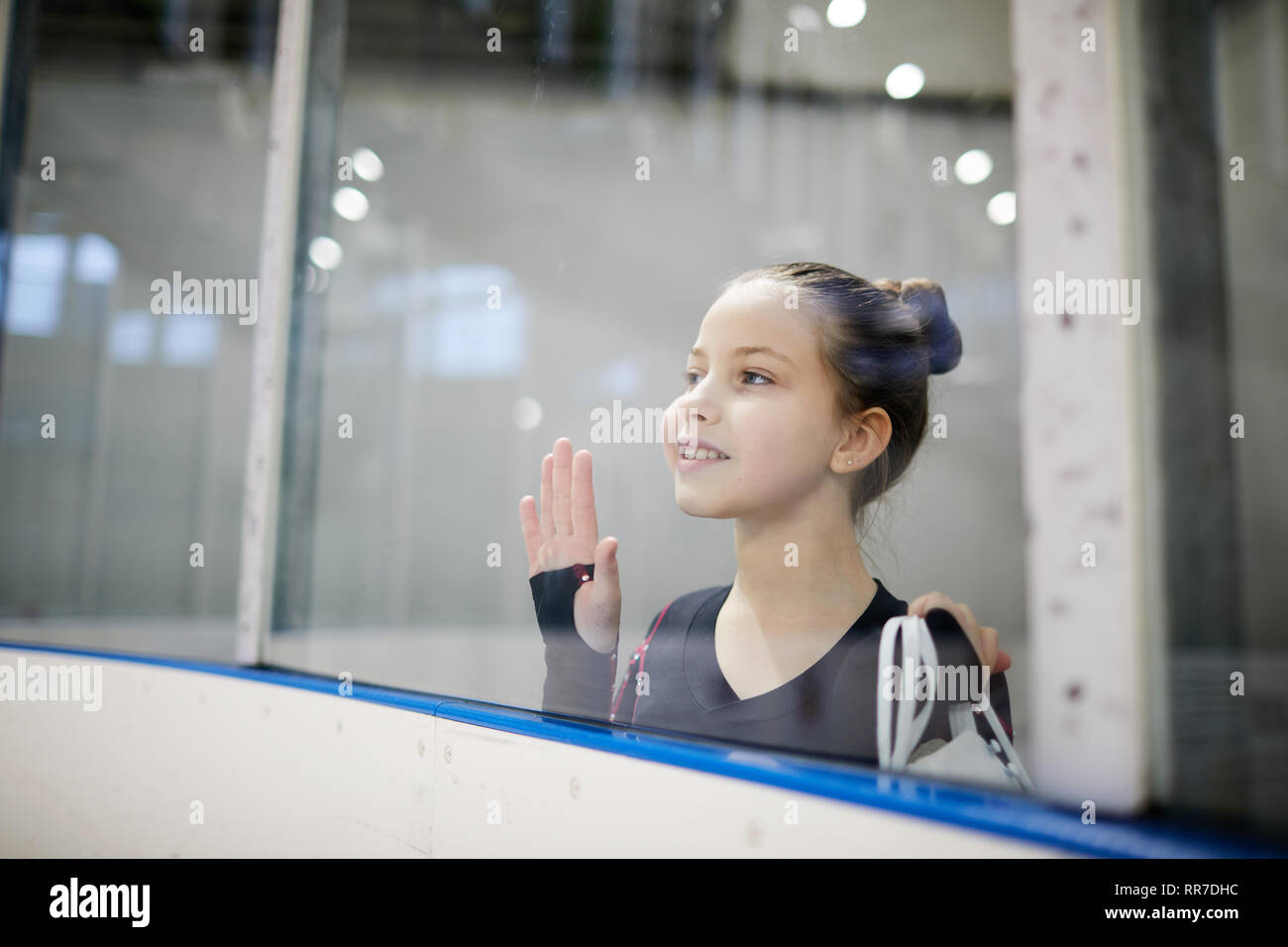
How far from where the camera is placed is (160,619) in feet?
14.1

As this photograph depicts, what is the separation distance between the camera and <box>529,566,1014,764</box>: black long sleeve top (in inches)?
32.6

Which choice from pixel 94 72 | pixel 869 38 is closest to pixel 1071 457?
pixel 869 38

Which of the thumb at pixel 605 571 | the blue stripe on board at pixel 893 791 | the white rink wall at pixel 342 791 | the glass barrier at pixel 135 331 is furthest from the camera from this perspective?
the glass barrier at pixel 135 331

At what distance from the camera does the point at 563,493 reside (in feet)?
3.67

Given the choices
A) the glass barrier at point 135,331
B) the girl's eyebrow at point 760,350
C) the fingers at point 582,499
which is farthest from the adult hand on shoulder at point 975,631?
the glass barrier at point 135,331

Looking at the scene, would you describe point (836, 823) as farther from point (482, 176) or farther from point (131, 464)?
point (131, 464)

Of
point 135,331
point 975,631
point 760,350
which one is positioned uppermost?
point 135,331

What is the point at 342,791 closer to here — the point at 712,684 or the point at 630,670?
the point at 630,670

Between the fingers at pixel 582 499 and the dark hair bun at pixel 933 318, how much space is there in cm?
48

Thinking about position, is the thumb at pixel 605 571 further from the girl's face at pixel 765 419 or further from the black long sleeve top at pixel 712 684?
the girl's face at pixel 765 419

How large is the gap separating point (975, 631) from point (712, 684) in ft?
1.06

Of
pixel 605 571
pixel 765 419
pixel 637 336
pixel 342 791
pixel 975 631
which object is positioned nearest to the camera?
pixel 975 631

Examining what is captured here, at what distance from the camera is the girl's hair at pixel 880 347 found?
98cm

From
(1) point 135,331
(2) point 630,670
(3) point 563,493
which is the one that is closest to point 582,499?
(3) point 563,493
